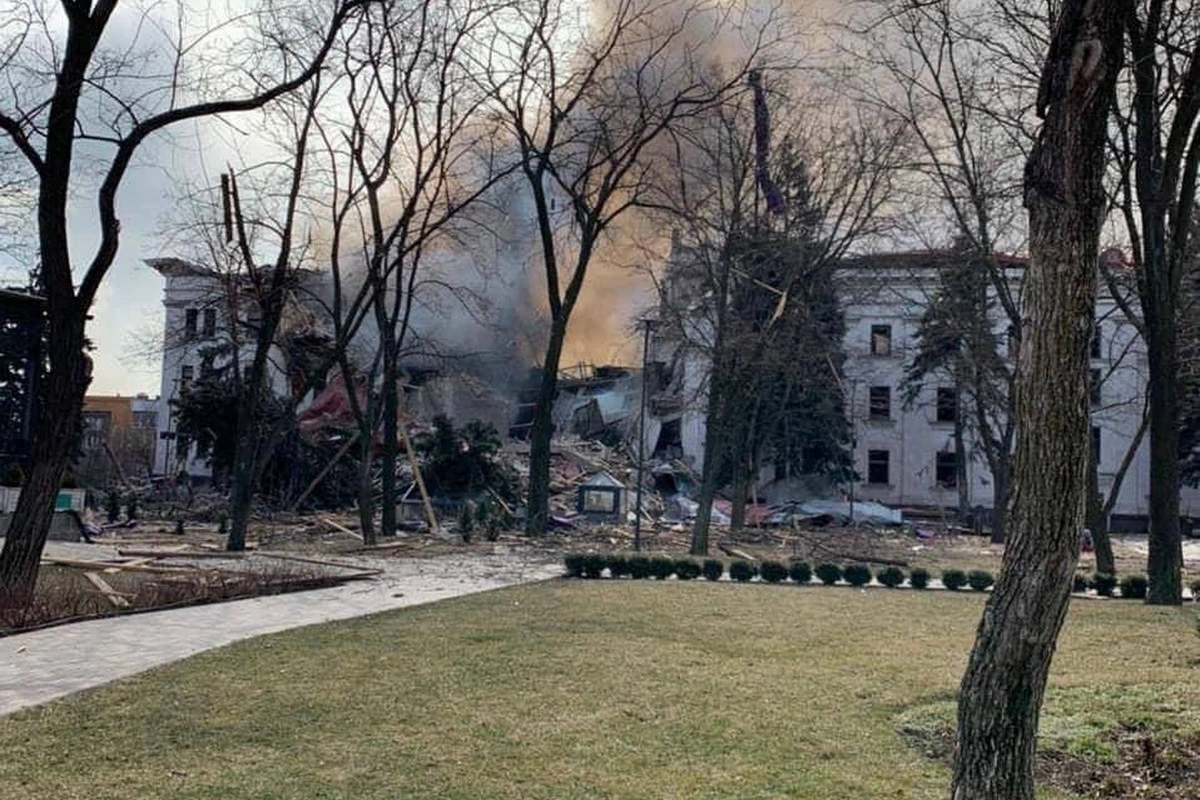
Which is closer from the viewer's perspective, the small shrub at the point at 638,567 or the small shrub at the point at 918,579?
the small shrub at the point at 918,579

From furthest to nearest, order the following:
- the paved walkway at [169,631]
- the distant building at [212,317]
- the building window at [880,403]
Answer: the building window at [880,403]
the distant building at [212,317]
the paved walkway at [169,631]

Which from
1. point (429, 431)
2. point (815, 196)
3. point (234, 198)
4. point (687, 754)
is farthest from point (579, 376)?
point (687, 754)

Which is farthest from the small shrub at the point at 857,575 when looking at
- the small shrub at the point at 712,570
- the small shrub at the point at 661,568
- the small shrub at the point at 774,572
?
the small shrub at the point at 661,568

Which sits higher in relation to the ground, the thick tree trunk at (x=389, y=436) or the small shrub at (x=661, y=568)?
the thick tree trunk at (x=389, y=436)

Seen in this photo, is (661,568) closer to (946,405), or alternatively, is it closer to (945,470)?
(946,405)

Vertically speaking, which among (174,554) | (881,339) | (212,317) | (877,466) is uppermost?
(881,339)

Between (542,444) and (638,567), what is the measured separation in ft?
22.7

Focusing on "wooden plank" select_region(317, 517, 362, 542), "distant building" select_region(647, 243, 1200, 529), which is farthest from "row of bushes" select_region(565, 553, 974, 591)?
"distant building" select_region(647, 243, 1200, 529)

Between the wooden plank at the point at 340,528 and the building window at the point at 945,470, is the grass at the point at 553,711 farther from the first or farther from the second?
the building window at the point at 945,470

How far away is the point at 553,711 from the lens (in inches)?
239

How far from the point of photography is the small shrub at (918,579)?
15.8 m

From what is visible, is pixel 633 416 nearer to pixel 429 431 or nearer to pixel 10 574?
pixel 429 431

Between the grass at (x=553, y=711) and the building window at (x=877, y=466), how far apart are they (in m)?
36.3

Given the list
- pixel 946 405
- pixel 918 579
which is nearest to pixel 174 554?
pixel 918 579
